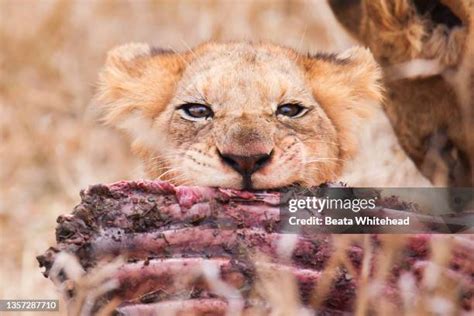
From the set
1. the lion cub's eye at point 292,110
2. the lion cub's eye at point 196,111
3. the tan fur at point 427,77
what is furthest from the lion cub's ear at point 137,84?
the tan fur at point 427,77

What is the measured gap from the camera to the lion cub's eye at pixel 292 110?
209 centimetres

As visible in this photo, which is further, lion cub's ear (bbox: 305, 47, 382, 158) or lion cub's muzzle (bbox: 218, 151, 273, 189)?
lion cub's ear (bbox: 305, 47, 382, 158)

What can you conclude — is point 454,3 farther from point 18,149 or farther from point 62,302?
point 18,149

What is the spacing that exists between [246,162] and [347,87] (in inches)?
18.1

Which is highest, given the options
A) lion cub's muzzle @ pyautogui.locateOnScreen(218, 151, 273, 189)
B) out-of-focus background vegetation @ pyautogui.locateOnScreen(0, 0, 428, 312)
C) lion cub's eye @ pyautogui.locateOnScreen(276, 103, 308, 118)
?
out-of-focus background vegetation @ pyautogui.locateOnScreen(0, 0, 428, 312)

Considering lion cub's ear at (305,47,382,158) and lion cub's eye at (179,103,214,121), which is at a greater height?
lion cub's ear at (305,47,382,158)

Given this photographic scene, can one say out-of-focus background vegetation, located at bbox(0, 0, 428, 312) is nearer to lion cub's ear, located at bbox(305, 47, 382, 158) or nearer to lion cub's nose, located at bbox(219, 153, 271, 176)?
lion cub's ear, located at bbox(305, 47, 382, 158)

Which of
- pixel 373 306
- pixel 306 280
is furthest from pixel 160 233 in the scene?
pixel 373 306

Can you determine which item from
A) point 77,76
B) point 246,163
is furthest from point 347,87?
point 77,76

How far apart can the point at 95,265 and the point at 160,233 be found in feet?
0.40

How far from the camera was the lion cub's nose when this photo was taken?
1.92 metres

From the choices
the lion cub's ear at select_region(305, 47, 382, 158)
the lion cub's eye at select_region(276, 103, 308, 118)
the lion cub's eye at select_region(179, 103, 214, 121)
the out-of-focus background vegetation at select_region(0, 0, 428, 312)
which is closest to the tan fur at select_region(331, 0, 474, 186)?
the lion cub's ear at select_region(305, 47, 382, 158)

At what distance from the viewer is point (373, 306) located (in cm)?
191

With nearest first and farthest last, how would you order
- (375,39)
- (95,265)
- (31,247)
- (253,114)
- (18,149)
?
(95,265) → (253,114) → (375,39) → (31,247) → (18,149)
